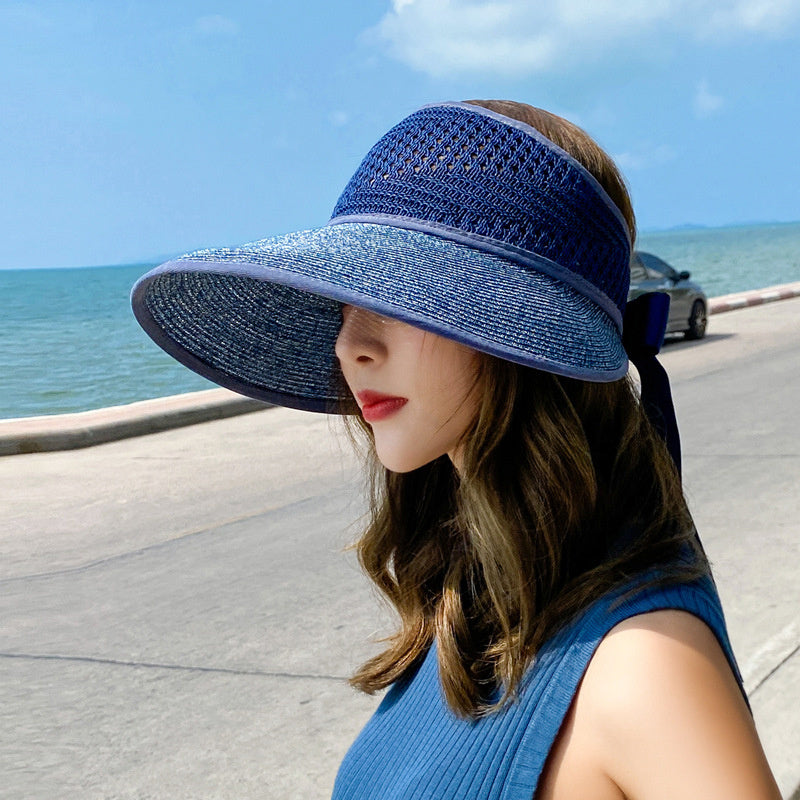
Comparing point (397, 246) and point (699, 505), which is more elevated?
point (397, 246)

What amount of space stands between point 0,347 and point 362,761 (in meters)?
31.2

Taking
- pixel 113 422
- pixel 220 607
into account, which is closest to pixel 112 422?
pixel 113 422

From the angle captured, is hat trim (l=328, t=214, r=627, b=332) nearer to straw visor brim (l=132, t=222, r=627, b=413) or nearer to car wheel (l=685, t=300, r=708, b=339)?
straw visor brim (l=132, t=222, r=627, b=413)

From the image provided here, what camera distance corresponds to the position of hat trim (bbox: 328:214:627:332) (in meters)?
1.32

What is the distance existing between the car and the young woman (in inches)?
554

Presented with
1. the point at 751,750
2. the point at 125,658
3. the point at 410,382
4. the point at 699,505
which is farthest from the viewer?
the point at 699,505

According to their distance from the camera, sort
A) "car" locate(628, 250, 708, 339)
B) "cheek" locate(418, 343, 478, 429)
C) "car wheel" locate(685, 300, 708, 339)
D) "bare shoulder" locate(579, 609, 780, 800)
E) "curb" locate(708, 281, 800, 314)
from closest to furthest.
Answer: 1. "bare shoulder" locate(579, 609, 780, 800)
2. "cheek" locate(418, 343, 478, 429)
3. "car" locate(628, 250, 708, 339)
4. "car wheel" locate(685, 300, 708, 339)
5. "curb" locate(708, 281, 800, 314)

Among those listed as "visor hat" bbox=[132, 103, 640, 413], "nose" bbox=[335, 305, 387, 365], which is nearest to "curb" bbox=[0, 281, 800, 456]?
"nose" bbox=[335, 305, 387, 365]

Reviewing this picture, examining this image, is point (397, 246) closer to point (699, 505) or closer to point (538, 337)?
point (538, 337)

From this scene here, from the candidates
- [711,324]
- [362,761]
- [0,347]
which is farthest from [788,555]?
[0,347]

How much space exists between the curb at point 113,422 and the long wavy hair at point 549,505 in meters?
8.90

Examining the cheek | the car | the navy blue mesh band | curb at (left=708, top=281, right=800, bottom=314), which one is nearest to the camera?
the navy blue mesh band

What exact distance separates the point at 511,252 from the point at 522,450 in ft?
0.80

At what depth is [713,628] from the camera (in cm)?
118
